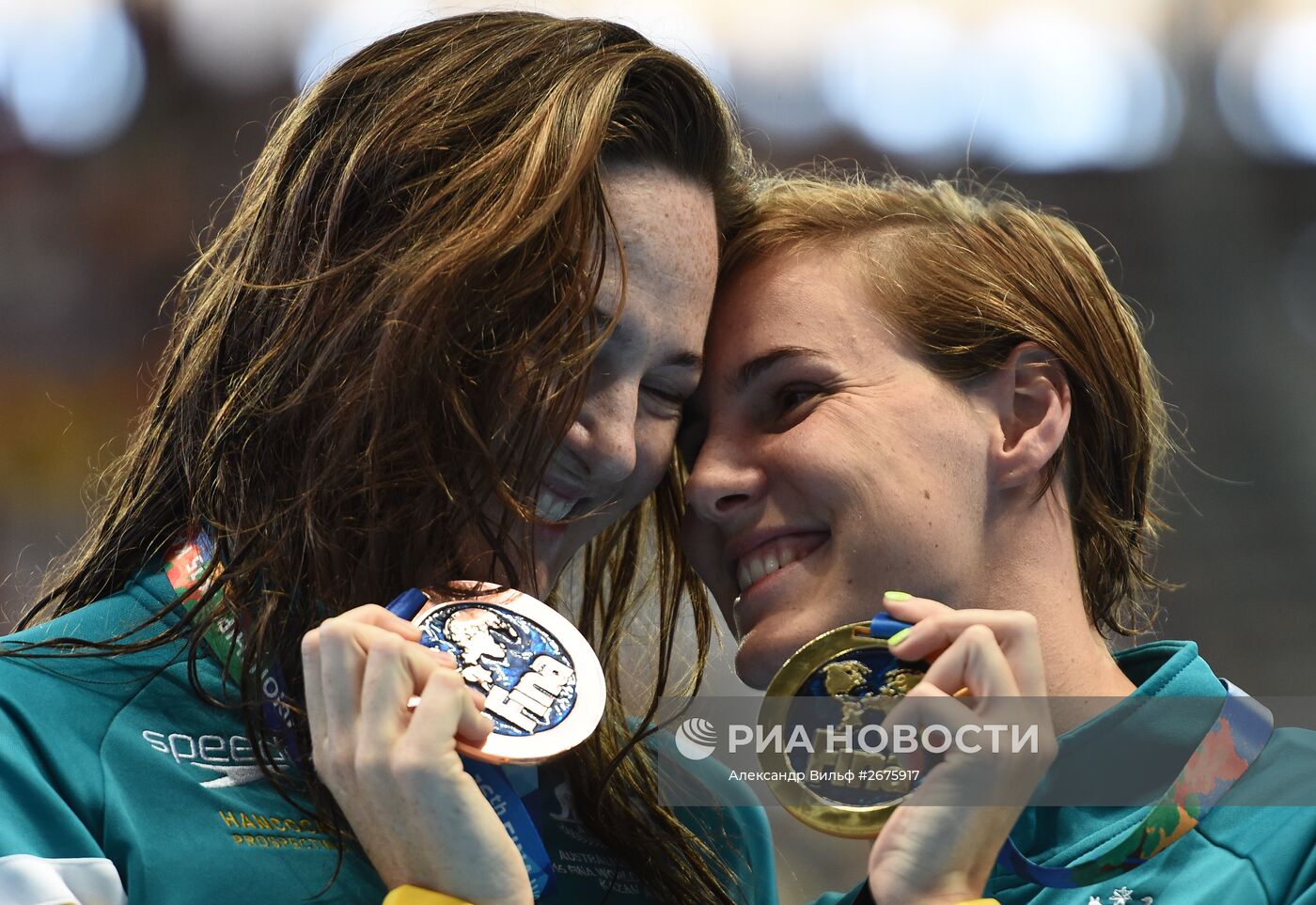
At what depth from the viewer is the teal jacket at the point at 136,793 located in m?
1.68

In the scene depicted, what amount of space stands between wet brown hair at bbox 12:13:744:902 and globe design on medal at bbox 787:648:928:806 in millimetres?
345

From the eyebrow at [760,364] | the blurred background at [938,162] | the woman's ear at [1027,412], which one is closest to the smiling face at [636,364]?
the eyebrow at [760,364]

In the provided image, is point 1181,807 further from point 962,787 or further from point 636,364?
point 636,364

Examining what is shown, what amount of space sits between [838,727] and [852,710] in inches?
1.2

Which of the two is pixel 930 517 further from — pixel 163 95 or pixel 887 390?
pixel 163 95

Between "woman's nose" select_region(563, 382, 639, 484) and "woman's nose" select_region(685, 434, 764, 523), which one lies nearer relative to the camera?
"woman's nose" select_region(563, 382, 639, 484)

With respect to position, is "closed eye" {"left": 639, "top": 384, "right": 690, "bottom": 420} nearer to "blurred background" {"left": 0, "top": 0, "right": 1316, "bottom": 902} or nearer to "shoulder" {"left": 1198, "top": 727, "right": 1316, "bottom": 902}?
"shoulder" {"left": 1198, "top": 727, "right": 1316, "bottom": 902}

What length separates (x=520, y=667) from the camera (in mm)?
1823

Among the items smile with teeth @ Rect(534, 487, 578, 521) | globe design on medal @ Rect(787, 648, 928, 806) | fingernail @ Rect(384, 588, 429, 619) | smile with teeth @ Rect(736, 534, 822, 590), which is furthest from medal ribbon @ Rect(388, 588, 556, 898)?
smile with teeth @ Rect(736, 534, 822, 590)

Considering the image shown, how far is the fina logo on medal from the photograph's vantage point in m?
2.61

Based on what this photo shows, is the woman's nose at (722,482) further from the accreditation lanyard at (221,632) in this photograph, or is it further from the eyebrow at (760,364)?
the accreditation lanyard at (221,632)

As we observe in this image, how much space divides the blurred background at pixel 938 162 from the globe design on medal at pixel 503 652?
4.06 m

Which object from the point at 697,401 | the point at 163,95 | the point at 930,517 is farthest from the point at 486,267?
the point at 163,95

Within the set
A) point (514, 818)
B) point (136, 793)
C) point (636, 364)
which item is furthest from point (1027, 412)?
point (136, 793)
